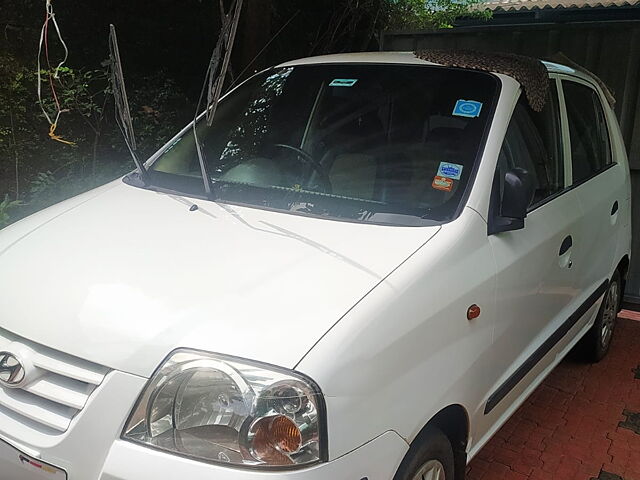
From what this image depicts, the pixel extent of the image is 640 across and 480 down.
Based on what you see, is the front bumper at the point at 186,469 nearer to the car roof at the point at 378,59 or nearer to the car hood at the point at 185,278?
the car hood at the point at 185,278

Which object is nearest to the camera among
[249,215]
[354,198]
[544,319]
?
[249,215]

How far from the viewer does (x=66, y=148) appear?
5.31 m

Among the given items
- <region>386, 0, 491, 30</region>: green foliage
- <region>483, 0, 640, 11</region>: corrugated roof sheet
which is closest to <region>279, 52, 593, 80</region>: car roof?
<region>386, 0, 491, 30</region>: green foliage

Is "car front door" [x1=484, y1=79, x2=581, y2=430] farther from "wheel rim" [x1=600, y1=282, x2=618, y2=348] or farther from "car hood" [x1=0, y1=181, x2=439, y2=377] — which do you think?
"wheel rim" [x1=600, y1=282, x2=618, y2=348]

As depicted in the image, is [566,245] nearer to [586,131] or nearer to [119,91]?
[586,131]

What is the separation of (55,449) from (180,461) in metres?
0.36

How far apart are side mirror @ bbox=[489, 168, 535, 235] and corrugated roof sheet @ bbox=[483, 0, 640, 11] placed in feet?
27.1

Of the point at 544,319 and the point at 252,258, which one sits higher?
the point at 252,258

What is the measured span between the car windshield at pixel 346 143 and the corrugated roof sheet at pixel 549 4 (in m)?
7.84

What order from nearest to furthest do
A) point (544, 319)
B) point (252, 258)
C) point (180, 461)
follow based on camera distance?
point (180, 461), point (252, 258), point (544, 319)

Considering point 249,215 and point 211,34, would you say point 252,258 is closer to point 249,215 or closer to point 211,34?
point 249,215

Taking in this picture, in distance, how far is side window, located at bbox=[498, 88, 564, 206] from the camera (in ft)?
8.76

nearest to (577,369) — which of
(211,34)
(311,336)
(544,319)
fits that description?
(544,319)

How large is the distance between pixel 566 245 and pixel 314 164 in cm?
126
